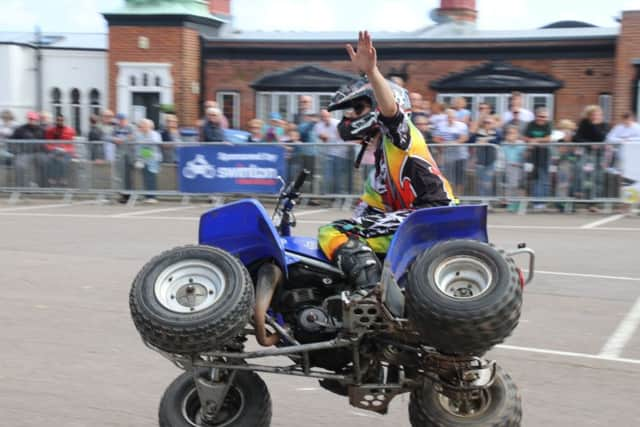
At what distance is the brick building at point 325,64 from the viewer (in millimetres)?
25625

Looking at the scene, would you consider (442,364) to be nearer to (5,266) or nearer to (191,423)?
(191,423)

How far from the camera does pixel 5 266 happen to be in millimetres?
10859

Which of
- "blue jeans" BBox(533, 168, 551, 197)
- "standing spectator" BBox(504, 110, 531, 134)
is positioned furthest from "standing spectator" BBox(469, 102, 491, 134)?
"blue jeans" BBox(533, 168, 551, 197)

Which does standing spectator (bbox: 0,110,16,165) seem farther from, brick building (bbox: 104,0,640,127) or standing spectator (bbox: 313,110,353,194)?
brick building (bbox: 104,0,640,127)

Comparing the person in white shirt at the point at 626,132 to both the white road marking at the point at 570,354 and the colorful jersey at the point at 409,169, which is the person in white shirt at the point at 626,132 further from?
the colorful jersey at the point at 409,169

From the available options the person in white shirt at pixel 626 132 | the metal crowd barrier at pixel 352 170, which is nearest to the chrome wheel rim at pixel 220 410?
the metal crowd barrier at pixel 352 170

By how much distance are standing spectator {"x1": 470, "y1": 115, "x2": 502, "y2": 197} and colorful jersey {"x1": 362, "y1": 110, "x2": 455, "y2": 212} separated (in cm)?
1102

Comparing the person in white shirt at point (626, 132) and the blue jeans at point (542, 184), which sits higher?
the person in white shirt at point (626, 132)

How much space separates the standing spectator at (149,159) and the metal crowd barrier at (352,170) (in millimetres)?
55

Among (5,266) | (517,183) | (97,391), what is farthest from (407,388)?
(517,183)

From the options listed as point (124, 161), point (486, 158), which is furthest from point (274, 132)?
point (486, 158)

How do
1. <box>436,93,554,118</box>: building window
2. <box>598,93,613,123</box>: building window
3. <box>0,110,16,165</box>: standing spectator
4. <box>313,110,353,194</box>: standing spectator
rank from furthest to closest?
<box>436,93,554,118</box>: building window → <box>598,93,613,123</box>: building window → <box>0,110,16,165</box>: standing spectator → <box>313,110,353,194</box>: standing spectator

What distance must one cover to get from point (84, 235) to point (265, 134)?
485cm

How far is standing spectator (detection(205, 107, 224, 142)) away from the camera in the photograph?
56.6 ft
